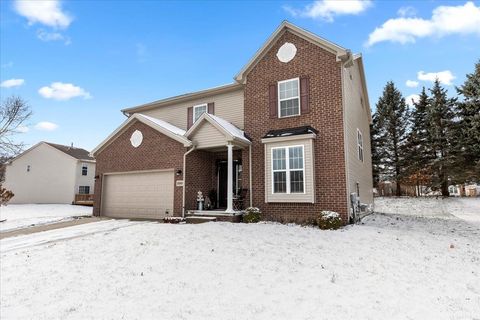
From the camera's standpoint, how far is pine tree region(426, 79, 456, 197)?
26.2 metres

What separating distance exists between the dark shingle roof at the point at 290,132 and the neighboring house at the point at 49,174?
2112 cm

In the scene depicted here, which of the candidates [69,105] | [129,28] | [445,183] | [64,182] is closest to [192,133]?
[129,28]

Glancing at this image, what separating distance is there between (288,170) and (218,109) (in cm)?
525

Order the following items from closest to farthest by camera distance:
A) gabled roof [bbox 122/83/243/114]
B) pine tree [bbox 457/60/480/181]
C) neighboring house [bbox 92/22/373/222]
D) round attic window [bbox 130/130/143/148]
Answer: neighboring house [bbox 92/22/373/222], gabled roof [bbox 122/83/243/114], round attic window [bbox 130/130/143/148], pine tree [bbox 457/60/480/181]

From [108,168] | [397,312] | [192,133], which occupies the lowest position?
[397,312]

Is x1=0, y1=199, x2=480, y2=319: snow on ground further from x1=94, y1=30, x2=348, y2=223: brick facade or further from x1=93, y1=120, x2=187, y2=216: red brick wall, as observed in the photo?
x1=93, y1=120, x2=187, y2=216: red brick wall

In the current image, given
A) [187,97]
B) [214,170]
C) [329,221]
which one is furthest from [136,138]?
[329,221]

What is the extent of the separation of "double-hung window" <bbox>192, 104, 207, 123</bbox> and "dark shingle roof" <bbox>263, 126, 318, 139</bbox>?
4388 millimetres

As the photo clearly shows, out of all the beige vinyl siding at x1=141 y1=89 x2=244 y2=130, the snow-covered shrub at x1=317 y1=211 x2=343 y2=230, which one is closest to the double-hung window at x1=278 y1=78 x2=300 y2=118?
the beige vinyl siding at x1=141 y1=89 x2=244 y2=130

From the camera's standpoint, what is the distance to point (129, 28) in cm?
1642

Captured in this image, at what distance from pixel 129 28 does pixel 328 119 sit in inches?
498

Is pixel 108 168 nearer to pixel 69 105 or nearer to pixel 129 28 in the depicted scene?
pixel 129 28

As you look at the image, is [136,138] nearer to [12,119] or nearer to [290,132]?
[290,132]

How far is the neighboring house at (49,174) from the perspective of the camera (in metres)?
25.9
